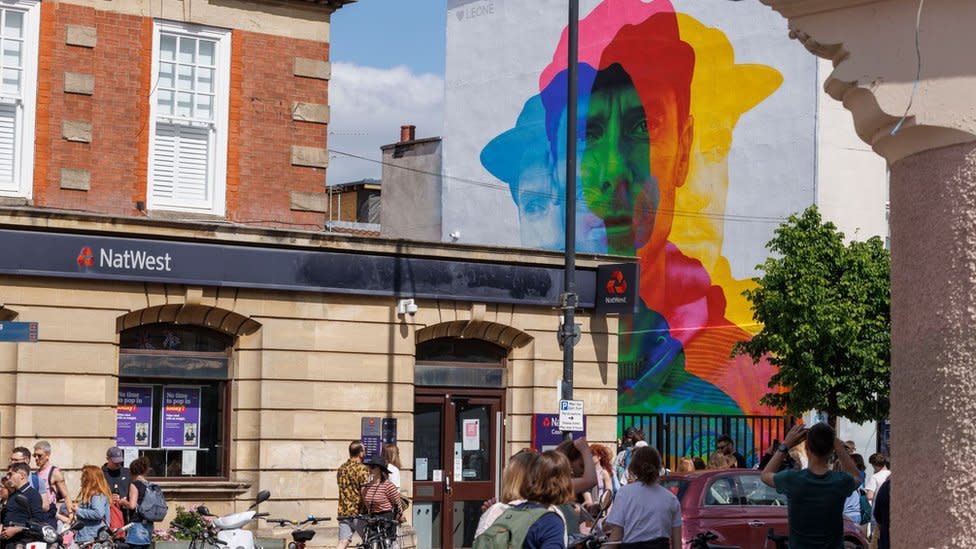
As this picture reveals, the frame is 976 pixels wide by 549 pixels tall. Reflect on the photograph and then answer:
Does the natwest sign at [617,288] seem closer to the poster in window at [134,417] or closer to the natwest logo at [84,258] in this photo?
the poster in window at [134,417]

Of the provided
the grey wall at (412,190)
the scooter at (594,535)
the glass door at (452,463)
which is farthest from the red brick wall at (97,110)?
the grey wall at (412,190)


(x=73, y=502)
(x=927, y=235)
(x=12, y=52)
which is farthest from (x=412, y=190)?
(x=927, y=235)

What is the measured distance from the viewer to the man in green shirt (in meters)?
7.98

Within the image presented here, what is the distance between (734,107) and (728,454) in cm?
1844

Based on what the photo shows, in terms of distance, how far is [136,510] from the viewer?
17516 mm

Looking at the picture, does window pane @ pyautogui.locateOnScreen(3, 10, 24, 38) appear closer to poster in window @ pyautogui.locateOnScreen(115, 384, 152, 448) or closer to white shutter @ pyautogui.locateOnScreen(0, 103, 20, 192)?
white shutter @ pyautogui.locateOnScreen(0, 103, 20, 192)

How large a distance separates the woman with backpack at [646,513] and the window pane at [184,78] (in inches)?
527

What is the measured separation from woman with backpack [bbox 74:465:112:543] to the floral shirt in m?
3.14

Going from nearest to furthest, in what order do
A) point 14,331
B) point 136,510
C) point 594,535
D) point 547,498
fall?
point 547,498 < point 594,535 < point 136,510 < point 14,331

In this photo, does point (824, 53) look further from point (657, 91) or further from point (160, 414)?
point (657, 91)

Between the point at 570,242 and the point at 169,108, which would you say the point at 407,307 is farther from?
the point at 169,108

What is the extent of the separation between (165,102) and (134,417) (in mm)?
4428

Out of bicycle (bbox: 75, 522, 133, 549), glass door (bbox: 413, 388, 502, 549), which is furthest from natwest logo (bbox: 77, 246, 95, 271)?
glass door (bbox: 413, 388, 502, 549)

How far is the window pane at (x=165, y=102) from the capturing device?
2145 cm
